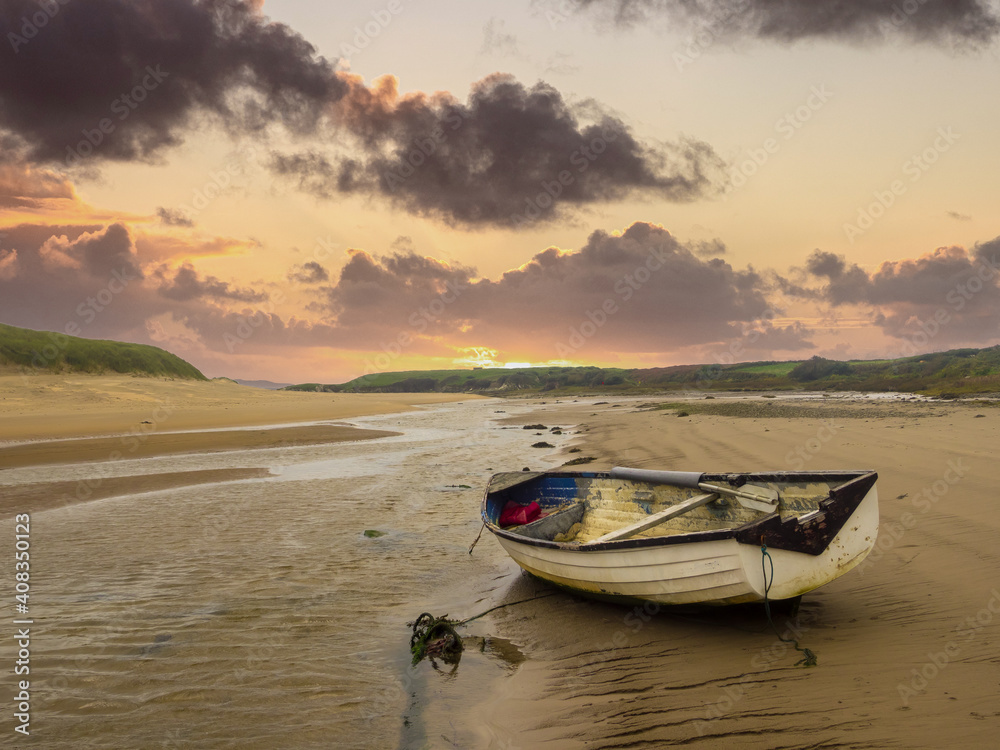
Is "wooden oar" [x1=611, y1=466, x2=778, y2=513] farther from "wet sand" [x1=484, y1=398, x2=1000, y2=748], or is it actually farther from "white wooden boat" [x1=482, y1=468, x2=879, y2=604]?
"wet sand" [x1=484, y1=398, x2=1000, y2=748]

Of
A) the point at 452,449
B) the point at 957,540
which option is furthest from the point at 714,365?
the point at 957,540

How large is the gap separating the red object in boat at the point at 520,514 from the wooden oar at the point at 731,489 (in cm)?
170

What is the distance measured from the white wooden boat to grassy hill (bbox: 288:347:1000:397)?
42.3 m

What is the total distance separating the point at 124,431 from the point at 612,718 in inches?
1266

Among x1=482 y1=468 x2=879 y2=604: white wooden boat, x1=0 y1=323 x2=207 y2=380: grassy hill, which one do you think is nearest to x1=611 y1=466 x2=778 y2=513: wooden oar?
x1=482 y1=468 x2=879 y2=604: white wooden boat

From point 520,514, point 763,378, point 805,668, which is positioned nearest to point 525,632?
point 520,514

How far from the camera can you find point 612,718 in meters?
4.57

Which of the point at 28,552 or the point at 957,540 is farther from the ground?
the point at 957,540

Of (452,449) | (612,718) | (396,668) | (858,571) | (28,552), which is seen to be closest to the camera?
(612,718)

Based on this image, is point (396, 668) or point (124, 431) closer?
point (396, 668)

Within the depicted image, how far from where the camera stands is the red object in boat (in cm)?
888

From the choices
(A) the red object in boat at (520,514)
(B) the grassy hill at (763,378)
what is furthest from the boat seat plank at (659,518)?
(B) the grassy hill at (763,378)

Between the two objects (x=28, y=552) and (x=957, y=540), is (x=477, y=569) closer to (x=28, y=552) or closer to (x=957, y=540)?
(x=957, y=540)

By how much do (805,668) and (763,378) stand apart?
97.8 metres
